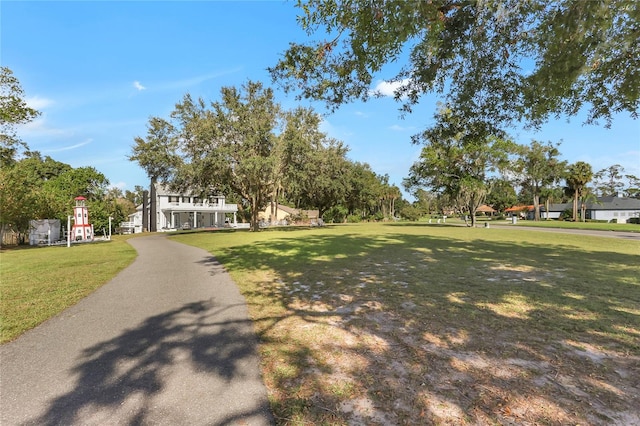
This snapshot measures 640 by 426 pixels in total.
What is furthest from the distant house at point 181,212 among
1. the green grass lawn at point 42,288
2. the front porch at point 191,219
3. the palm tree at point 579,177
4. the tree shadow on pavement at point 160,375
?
the palm tree at point 579,177

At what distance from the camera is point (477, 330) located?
4.27 meters

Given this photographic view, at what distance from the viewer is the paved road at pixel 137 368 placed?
256cm

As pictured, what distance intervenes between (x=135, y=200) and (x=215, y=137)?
273 ft

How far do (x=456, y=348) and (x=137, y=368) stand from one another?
357 centimetres

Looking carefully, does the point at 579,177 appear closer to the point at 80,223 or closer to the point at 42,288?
the point at 42,288

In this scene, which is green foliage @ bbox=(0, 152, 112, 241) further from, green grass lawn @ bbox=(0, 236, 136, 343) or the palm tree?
the palm tree

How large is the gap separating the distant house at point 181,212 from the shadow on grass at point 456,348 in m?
41.3

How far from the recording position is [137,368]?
3307 mm

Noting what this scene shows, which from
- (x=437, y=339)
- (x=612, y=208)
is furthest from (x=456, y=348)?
(x=612, y=208)

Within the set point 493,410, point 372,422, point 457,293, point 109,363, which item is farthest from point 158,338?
point 457,293

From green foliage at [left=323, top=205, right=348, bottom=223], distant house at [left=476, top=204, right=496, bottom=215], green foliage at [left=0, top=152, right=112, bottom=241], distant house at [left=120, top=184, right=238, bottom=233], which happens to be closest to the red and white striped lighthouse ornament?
green foliage at [left=0, top=152, right=112, bottom=241]

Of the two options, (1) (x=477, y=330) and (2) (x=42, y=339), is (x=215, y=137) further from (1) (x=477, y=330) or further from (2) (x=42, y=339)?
(1) (x=477, y=330)

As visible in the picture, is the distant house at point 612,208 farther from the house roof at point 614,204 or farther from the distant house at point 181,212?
the distant house at point 181,212

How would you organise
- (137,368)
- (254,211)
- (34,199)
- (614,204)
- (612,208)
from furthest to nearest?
1. (614,204)
2. (612,208)
3. (254,211)
4. (34,199)
5. (137,368)
